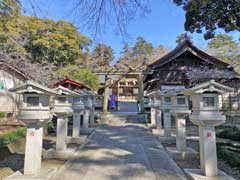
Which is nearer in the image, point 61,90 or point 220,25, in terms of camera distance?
point 61,90

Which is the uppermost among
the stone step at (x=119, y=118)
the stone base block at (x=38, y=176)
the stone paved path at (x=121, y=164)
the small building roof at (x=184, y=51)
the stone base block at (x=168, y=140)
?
the small building roof at (x=184, y=51)

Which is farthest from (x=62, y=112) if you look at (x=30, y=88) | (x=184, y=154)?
(x=184, y=154)

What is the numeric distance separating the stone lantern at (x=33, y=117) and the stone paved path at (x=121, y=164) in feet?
2.21

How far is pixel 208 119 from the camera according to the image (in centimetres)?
423

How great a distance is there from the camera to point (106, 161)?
5691 millimetres

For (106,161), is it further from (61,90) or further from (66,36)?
(66,36)

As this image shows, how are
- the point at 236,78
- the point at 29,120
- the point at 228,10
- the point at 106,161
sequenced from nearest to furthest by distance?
the point at 29,120 < the point at 106,161 < the point at 228,10 < the point at 236,78

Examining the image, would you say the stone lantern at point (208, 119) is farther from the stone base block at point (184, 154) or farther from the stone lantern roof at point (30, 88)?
the stone lantern roof at point (30, 88)

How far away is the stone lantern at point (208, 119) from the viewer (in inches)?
167

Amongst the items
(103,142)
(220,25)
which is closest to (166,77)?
(220,25)

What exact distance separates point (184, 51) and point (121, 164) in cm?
1329

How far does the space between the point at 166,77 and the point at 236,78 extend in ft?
17.5

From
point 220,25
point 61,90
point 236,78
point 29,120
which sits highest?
point 220,25

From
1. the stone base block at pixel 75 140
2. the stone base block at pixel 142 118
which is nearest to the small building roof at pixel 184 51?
the stone base block at pixel 142 118
